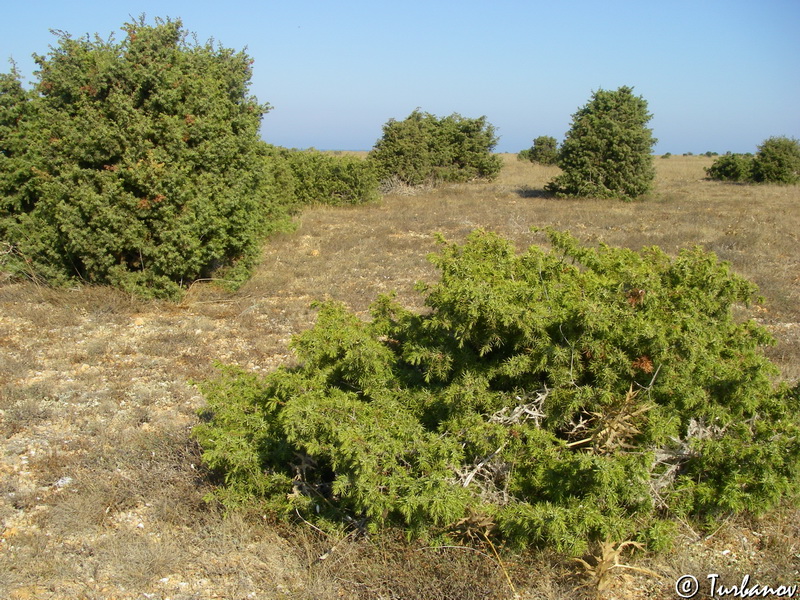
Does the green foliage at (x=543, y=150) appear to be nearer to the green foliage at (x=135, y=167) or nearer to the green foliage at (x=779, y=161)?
the green foliage at (x=779, y=161)

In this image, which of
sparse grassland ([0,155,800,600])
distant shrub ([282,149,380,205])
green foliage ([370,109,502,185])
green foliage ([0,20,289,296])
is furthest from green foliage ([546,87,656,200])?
green foliage ([0,20,289,296])

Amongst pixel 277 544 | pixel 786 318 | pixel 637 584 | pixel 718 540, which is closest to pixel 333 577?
pixel 277 544

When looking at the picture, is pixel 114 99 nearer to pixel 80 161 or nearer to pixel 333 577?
pixel 80 161

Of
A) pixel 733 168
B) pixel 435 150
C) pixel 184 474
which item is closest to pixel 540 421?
pixel 184 474

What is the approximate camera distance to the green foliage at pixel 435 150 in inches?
749

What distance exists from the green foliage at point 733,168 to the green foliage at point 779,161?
0.39m

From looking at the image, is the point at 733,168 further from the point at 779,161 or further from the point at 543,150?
the point at 543,150

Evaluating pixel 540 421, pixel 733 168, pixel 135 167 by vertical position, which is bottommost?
pixel 540 421

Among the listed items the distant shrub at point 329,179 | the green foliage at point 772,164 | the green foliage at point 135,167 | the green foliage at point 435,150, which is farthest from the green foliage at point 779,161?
the green foliage at point 135,167

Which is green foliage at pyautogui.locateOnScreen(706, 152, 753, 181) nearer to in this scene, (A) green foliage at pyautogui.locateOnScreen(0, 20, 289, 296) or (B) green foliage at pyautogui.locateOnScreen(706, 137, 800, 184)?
(B) green foliage at pyautogui.locateOnScreen(706, 137, 800, 184)

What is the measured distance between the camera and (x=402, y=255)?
33.2ft

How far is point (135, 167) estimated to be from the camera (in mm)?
6535

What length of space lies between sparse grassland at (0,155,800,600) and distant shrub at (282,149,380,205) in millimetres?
5890

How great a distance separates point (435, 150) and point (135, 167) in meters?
15.1
